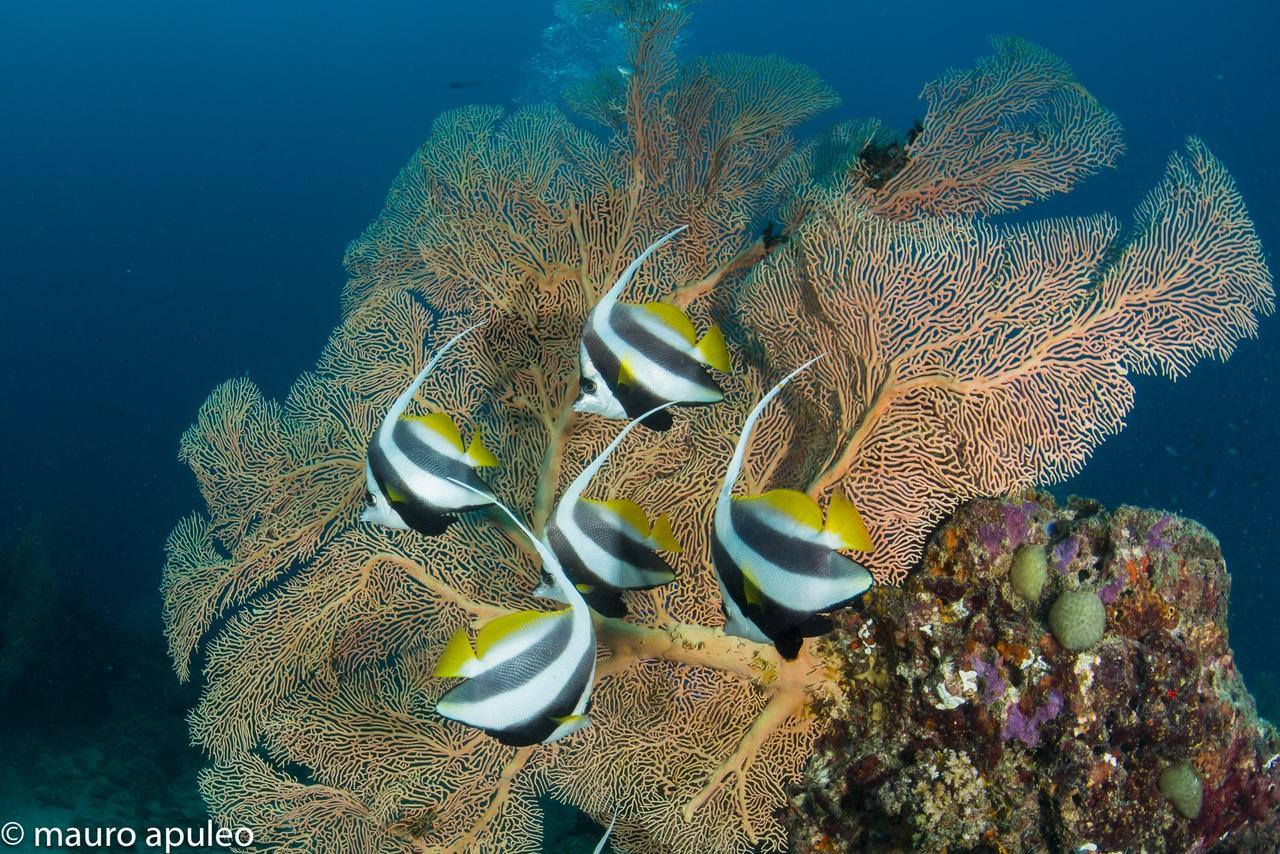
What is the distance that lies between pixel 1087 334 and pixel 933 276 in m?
0.71

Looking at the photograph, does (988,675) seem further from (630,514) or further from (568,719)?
(568,719)

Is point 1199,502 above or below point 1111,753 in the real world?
below

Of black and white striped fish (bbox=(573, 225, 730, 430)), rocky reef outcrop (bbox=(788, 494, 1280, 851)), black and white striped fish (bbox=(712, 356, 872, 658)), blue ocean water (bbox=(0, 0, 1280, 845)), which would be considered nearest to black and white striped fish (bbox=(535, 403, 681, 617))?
black and white striped fish (bbox=(573, 225, 730, 430))

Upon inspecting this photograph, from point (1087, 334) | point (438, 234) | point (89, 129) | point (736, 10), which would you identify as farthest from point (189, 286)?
point (736, 10)

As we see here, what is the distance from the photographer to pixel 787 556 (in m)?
1.62

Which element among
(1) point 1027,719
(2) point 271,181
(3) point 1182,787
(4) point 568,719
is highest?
(4) point 568,719

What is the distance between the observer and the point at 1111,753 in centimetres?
327

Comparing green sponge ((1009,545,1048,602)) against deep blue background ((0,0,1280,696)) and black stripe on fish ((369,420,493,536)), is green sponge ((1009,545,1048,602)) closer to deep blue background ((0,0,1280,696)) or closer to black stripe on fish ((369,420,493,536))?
black stripe on fish ((369,420,493,536))

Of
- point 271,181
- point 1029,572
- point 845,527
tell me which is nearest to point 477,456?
point 845,527

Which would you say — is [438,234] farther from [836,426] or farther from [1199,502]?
[1199,502]

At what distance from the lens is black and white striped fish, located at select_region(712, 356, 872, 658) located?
159 centimetres

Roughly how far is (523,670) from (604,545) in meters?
0.45

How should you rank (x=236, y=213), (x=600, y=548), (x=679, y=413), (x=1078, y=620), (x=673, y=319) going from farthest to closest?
1. (x=236, y=213)
2. (x=679, y=413)
3. (x=1078, y=620)
4. (x=673, y=319)
5. (x=600, y=548)

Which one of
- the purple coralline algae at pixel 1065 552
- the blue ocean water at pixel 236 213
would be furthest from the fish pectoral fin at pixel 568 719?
the blue ocean water at pixel 236 213
